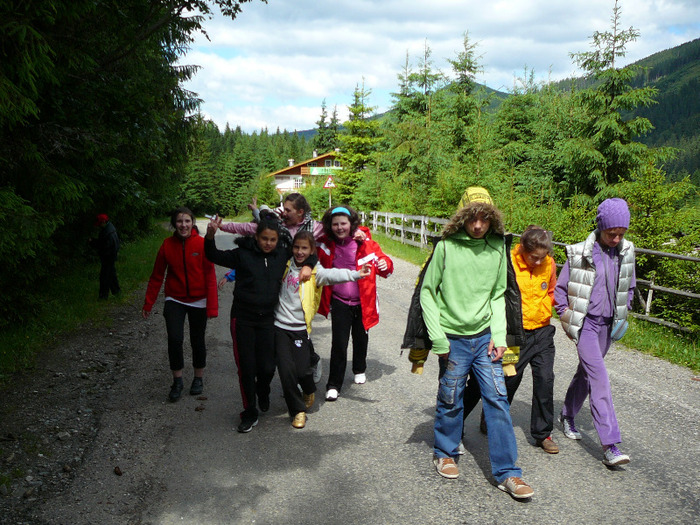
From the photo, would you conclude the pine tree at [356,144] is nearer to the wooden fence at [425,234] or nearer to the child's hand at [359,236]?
the wooden fence at [425,234]

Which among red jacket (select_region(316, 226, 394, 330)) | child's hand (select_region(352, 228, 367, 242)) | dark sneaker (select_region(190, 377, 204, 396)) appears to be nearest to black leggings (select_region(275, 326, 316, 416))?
red jacket (select_region(316, 226, 394, 330))

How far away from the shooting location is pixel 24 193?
588 centimetres

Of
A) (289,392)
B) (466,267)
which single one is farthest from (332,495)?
(466,267)

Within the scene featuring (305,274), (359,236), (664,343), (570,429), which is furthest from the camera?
(664,343)

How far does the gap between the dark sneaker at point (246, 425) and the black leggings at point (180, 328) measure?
1220 mm

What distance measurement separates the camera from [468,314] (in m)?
3.86

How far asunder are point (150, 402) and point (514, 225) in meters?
10.5

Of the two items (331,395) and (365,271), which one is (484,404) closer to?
(365,271)

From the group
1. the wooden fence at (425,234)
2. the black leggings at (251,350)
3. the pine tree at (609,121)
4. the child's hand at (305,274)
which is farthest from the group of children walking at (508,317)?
the pine tree at (609,121)

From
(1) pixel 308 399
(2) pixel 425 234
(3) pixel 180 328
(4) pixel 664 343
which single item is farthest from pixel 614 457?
(2) pixel 425 234

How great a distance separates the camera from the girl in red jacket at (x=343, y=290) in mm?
5484

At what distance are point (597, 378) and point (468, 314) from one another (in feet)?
4.11

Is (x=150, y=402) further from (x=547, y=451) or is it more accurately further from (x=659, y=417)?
(x=659, y=417)

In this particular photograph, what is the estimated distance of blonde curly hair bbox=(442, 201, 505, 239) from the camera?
12.2ft
